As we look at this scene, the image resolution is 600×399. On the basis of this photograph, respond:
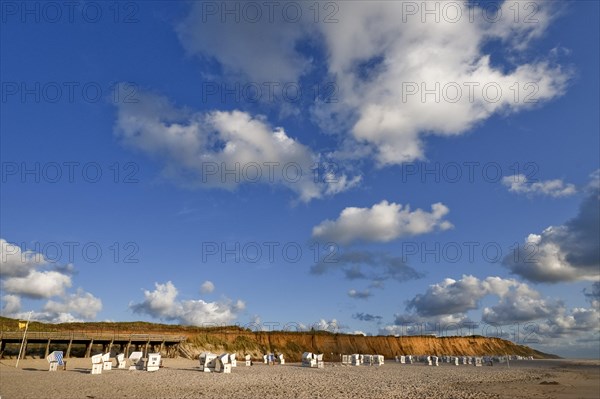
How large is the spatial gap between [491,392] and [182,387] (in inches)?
676

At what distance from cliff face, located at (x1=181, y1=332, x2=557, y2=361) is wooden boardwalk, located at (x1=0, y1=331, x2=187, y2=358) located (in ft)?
10.9

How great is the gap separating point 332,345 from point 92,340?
147ft

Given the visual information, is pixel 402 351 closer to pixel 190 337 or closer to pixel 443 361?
pixel 443 361

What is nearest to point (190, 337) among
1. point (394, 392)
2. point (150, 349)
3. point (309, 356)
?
point (150, 349)

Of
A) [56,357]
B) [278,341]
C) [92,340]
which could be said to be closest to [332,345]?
[278,341]

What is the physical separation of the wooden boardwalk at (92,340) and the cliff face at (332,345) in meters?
3.31

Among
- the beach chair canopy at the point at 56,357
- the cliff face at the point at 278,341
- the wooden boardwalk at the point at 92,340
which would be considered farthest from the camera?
the cliff face at the point at 278,341

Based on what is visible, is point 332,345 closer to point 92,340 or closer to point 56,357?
point 92,340

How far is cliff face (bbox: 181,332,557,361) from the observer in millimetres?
61094

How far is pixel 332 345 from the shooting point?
78750 mm

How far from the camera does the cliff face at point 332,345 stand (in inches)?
2405

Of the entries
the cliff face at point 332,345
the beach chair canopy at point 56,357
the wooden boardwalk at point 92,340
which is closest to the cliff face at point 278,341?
the cliff face at point 332,345

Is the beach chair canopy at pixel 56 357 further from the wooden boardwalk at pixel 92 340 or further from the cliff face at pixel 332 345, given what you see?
the cliff face at pixel 332 345

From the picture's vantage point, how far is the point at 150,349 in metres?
53.2
